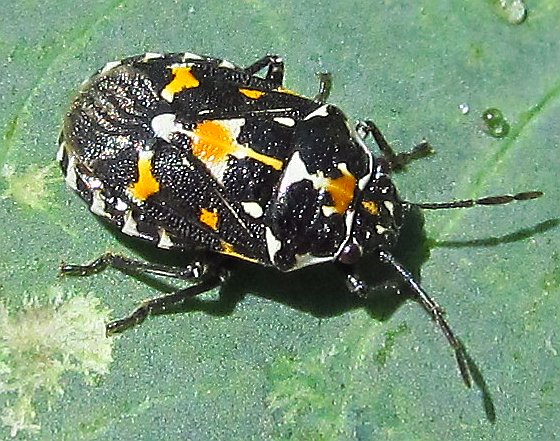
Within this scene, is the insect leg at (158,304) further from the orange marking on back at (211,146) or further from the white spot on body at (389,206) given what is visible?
the white spot on body at (389,206)

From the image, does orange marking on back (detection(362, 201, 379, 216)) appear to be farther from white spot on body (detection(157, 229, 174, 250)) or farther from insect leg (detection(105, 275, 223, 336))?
white spot on body (detection(157, 229, 174, 250))

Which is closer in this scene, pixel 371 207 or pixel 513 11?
pixel 371 207

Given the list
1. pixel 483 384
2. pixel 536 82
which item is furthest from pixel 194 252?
pixel 536 82

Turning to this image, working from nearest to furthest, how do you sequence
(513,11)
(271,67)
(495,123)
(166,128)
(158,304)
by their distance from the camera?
(166,128) → (158,304) → (271,67) → (495,123) → (513,11)

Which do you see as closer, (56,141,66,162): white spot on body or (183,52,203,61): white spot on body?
(56,141,66,162): white spot on body

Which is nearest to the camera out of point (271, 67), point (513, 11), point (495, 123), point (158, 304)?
point (158, 304)

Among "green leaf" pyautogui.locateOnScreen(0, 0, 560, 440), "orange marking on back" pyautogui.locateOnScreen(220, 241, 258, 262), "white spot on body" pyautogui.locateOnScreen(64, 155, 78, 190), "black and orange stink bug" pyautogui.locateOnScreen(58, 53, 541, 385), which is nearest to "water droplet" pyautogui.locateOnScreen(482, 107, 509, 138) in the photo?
"green leaf" pyautogui.locateOnScreen(0, 0, 560, 440)

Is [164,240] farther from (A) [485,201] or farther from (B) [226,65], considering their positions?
(A) [485,201]

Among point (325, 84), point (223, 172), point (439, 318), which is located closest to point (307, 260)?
point (223, 172)
